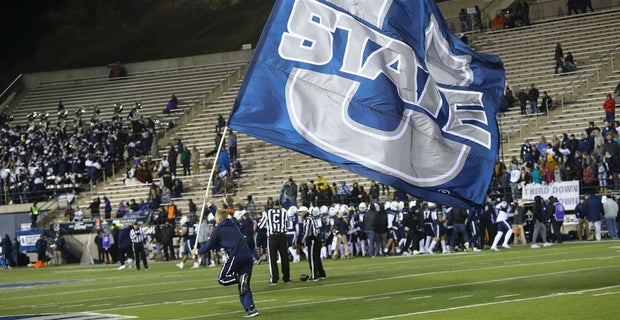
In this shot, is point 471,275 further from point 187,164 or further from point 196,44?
point 196,44

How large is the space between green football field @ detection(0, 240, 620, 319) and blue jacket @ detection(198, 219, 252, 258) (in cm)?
88

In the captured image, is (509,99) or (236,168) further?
(236,168)

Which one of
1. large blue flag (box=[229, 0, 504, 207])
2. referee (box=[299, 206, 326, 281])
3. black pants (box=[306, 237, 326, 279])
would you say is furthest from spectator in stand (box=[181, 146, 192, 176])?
large blue flag (box=[229, 0, 504, 207])

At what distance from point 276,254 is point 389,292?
4498 millimetres

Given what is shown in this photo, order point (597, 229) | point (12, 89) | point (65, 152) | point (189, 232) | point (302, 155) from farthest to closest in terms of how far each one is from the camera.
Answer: point (12, 89)
point (65, 152)
point (302, 155)
point (189, 232)
point (597, 229)

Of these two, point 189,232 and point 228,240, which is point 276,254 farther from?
point 189,232

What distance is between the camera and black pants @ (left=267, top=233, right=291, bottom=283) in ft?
72.0

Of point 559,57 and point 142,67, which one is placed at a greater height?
point 142,67

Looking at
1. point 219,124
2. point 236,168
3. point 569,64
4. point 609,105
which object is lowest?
point 236,168

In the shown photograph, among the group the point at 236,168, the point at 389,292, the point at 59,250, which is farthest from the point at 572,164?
the point at 59,250

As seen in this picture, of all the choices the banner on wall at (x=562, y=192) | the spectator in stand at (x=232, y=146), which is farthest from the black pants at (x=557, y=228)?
the spectator in stand at (x=232, y=146)

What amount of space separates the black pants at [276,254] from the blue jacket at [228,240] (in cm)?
614

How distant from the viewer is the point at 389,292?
1811 cm

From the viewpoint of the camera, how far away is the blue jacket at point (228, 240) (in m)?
15.5
